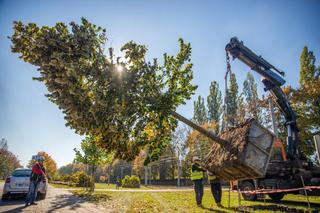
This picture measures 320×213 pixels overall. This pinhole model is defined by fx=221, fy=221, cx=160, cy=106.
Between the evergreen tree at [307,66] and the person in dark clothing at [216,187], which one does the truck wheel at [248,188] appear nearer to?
the person in dark clothing at [216,187]

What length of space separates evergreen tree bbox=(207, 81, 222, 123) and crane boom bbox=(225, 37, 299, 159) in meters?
34.2

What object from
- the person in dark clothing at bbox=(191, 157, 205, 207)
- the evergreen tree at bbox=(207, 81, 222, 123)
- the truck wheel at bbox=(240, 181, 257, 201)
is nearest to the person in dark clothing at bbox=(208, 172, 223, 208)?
the person in dark clothing at bbox=(191, 157, 205, 207)

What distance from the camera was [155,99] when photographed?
7.68m

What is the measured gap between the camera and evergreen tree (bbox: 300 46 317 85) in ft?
93.5

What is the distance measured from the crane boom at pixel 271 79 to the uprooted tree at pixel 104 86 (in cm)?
433

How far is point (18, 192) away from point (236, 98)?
130ft

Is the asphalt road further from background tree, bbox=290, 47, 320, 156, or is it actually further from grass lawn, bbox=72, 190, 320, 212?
background tree, bbox=290, 47, 320, 156

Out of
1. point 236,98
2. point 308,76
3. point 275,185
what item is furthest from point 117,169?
point 275,185

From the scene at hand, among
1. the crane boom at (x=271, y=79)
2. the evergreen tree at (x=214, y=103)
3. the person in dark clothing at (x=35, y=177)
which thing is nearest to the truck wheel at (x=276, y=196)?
the crane boom at (x=271, y=79)

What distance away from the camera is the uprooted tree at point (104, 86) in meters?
6.45

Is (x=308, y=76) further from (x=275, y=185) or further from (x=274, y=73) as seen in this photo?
(x=275, y=185)

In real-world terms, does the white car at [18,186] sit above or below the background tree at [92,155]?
below

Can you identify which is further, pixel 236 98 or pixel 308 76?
pixel 236 98

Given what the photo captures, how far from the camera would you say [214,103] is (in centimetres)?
4719
